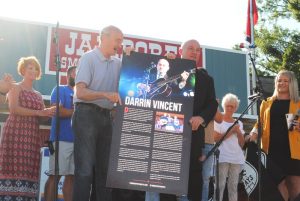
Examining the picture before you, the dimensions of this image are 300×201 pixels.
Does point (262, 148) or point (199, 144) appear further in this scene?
point (262, 148)

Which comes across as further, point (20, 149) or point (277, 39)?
point (277, 39)

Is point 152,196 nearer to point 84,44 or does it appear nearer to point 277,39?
point 84,44

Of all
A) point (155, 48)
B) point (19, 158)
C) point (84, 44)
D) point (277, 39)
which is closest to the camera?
point (19, 158)

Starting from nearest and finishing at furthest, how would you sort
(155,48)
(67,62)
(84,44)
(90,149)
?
(90,149) < (67,62) < (84,44) < (155,48)

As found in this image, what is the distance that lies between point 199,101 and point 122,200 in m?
1.47

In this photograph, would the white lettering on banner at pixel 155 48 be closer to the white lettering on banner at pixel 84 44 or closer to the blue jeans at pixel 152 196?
the white lettering on banner at pixel 84 44

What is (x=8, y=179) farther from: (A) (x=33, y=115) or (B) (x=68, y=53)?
(B) (x=68, y=53)

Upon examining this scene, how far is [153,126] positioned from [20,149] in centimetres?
186

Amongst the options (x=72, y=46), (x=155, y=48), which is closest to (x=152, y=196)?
(x=72, y=46)

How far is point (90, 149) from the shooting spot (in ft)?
14.0

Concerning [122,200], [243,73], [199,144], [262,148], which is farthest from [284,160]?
[243,73]

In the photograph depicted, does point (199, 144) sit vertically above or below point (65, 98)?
below

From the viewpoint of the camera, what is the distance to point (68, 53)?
1156cm

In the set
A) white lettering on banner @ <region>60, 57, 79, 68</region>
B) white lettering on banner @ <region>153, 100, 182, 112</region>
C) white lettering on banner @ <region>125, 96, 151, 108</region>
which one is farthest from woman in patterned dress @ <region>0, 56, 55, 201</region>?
white lettering on banner @ <region>60, 57, 79, 68</region>
